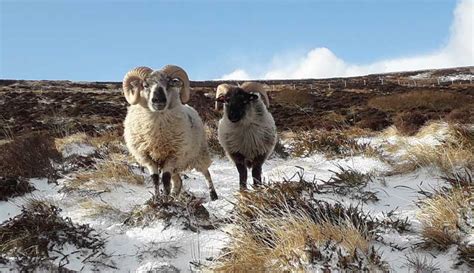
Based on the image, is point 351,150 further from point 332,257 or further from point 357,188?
point 332,257

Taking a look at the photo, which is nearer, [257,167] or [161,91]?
[161,91]

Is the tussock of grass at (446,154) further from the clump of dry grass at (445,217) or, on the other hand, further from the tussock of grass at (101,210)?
the tussock of grass at (101,210)

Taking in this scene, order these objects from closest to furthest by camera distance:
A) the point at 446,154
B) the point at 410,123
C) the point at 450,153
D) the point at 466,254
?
the point at 466,254 → the point at 446,154 → the point at 450,153 → the point at 410,123

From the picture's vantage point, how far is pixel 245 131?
7082 mm

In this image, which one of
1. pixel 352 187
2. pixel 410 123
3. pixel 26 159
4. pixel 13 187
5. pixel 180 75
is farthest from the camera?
pixel 410 123

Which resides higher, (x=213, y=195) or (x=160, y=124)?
(x=160, y=124)

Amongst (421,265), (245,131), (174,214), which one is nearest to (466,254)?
(421,265)

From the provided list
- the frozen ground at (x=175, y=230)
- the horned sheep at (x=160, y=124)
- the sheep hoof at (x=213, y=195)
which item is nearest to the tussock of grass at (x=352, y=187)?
the frozen ground at (x=175, y=230)

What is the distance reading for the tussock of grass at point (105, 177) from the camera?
23.3ft

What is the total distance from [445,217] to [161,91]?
4.01m

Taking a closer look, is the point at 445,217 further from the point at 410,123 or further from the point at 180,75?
the point at 410,123

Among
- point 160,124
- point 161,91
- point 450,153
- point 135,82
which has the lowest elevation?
point 450,153

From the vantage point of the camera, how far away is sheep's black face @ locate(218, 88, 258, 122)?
22.8ft

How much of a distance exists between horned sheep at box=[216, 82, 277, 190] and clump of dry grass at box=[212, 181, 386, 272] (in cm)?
247
